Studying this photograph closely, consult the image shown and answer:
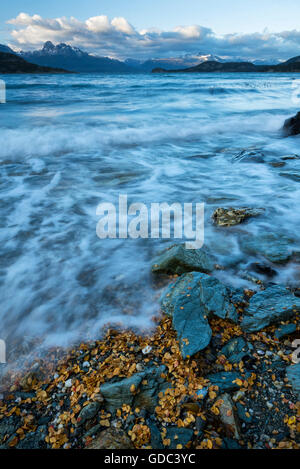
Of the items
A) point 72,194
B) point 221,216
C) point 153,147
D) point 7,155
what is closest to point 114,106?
point 153,147

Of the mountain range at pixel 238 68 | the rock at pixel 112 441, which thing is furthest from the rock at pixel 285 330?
the mountain range at pixel 238 68

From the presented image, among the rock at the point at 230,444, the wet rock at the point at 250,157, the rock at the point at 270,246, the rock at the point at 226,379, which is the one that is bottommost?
the rock at the point at 230,444

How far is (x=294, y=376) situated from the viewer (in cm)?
209

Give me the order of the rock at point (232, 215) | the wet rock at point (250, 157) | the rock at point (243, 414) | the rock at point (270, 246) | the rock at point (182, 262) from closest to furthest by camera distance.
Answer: the rock at point (243, 414), the rock at point (182, 262), the rock at point (270, 246), the rock at point (232, 215), the wet rock at point (250, 157)

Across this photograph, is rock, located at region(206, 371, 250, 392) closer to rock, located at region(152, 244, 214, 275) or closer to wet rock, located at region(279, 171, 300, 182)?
rock, located at region(152, 244, 214, 275)

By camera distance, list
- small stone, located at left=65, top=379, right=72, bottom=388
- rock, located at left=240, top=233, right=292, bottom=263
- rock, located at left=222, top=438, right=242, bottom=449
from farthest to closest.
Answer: rock, located at left=240, top=233, right=292, bottom=263 → small stone, located at left=65, top=379, right=72, bottom=388 → rock, located at left=222, top=438, right=242, bottom=449

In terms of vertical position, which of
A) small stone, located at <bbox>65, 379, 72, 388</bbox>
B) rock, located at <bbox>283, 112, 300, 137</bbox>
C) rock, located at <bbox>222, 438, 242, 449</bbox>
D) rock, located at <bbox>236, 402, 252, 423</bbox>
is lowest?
small stone, located at <bbox>65, 379, 72, 388</bbox>

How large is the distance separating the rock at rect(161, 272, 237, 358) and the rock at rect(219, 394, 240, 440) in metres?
0.44

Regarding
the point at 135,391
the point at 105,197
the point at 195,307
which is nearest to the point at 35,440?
the point at 135,391

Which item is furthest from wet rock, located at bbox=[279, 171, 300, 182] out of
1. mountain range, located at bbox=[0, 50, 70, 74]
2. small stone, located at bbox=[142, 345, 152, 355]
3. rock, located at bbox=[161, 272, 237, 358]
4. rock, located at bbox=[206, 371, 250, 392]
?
mountain range, located at bbox=[0, 50, 70, 74]

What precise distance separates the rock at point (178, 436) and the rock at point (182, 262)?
1.76 metres

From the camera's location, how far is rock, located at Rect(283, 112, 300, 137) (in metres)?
11.5

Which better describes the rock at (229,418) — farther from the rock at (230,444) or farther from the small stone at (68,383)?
the small stone at (68,383)

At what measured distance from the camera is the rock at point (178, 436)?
1.80 meters
